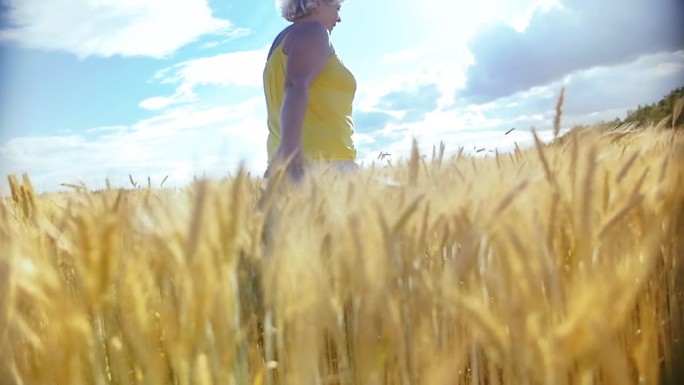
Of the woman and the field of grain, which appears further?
the woman

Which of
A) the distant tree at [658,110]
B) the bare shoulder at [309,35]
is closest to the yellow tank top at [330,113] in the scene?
the bare shoulder at [309,35]

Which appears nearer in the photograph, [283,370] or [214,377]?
[214,377]

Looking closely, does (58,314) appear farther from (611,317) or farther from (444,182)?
(444,182)

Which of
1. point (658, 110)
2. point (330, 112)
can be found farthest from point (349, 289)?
point (658, 110)

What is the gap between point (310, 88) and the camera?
2.41 meters

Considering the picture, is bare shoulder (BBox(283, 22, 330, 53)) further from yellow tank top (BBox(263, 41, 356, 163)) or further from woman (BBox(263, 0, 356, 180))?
yellow tank top (BBox(263, 41, 356, 163))

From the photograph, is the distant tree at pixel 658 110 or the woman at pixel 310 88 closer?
the woman at pixel 310 88

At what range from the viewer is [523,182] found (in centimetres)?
61

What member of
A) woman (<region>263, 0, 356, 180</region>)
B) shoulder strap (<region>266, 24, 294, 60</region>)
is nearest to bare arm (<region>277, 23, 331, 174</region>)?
woman (<region>263, 0, 356, 180</region>)

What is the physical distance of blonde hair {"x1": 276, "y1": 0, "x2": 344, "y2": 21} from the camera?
2.41m

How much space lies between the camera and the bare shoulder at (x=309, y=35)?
7.36ft

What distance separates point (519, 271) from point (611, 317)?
0.08 metres

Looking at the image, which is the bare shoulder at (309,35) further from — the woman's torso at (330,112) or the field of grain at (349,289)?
the field of grain at (349,289)

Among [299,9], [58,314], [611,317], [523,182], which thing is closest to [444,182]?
[523,182]
